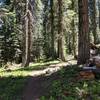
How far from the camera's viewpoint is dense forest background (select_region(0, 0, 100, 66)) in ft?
49.4

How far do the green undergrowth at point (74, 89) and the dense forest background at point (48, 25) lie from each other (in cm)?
312

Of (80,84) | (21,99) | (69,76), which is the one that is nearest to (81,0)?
(69,76)

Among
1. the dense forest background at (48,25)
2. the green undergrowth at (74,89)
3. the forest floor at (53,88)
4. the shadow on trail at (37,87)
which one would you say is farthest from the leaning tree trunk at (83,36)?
the green undergrowth at (74,89)

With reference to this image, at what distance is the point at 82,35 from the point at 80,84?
4165 millimetres

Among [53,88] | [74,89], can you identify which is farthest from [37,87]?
[74,89]

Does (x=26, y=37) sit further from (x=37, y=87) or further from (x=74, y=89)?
(x=74, y=89)

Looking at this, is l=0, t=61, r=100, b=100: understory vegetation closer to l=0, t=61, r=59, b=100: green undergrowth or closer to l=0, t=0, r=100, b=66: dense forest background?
l=0, t=61, r=59, b=100: green undergrowth

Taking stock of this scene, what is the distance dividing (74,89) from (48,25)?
3216 cm

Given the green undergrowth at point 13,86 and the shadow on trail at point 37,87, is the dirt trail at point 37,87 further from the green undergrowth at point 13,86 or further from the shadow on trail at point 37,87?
the green undergrowth at point 13,86

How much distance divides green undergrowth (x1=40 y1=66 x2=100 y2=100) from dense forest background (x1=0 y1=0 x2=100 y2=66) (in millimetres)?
3122

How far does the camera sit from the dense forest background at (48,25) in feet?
49.4

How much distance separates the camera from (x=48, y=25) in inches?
1676

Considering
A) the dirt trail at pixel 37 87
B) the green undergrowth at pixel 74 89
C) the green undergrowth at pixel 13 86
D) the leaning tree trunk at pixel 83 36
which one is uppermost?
the leaning tree trunk at pixel 83 36

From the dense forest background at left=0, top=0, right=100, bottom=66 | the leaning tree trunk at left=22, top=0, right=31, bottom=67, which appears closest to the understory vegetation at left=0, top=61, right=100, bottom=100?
the dense forest background at left=0, top=0, right=100, bottom=66
